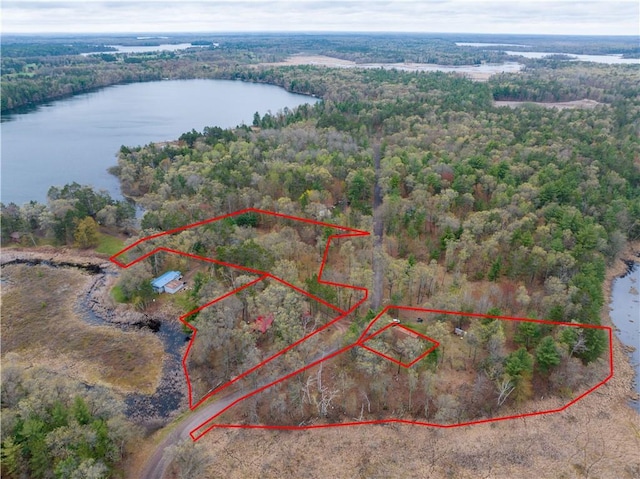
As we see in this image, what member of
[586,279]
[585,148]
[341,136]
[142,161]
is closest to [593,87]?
[585,148]

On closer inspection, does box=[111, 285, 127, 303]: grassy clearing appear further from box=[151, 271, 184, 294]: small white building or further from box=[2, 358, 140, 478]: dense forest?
box=[2, 358, 140, 478]: dense forest

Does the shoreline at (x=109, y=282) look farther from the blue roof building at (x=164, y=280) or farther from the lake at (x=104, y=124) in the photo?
the lake at (x=104, y=124)

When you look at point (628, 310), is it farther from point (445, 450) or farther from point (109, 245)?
point (109, 245)

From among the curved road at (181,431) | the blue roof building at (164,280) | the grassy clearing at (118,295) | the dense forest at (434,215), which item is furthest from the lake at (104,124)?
the curved road at (181,431)

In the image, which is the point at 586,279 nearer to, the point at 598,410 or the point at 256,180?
the point at 598,410

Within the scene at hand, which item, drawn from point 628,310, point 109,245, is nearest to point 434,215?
point 628,310

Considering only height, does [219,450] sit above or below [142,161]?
below
